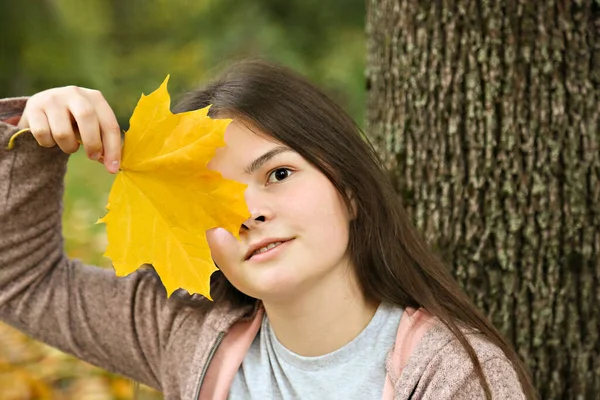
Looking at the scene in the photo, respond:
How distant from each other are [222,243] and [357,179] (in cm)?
36

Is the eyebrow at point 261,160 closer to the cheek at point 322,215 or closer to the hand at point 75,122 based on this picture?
the cheek at point 322,215

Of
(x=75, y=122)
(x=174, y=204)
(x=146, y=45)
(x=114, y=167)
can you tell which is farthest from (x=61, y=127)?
(x=146, y=45)

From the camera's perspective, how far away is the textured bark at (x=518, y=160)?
71.6 inches

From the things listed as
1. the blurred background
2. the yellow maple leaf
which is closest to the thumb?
the yellow maple leaf

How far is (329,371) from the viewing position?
1676 millimetres

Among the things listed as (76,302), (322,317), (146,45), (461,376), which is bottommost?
(461,376)

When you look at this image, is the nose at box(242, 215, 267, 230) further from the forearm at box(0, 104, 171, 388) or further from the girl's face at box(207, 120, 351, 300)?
the forearm at box(0, 104, 171, 388)

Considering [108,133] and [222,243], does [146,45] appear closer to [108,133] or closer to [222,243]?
[108,133]

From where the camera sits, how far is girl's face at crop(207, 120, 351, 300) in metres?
1.52

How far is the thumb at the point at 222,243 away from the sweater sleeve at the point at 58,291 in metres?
0.31

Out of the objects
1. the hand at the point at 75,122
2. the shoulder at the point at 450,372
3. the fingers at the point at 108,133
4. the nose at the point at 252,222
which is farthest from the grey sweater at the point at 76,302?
the shoulder at the point at 450,372

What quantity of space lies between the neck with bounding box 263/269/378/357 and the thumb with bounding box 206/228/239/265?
0.18 metres

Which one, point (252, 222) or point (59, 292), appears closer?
point (252, 222)

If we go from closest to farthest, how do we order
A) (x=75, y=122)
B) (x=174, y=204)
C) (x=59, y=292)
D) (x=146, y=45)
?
(x=174, y=204) → (x=75, y=122) → (x=59, y=292) → (x=146, y=45)
